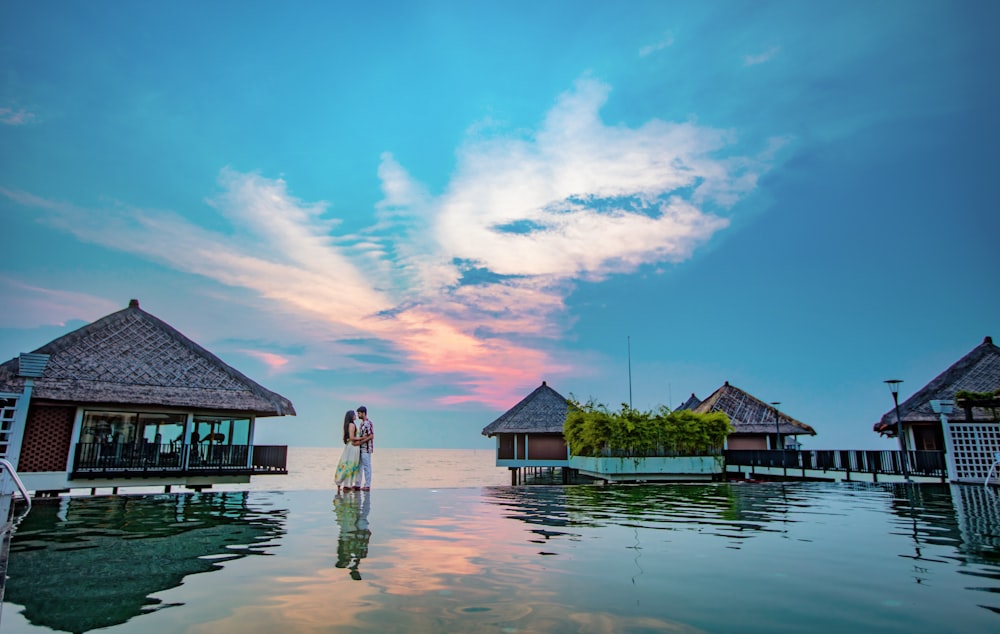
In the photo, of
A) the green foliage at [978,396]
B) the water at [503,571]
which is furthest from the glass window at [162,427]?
the green foliage at [978,396]

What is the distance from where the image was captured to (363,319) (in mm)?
28297

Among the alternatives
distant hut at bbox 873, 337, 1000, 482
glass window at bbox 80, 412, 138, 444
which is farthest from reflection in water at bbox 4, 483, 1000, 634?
distant hut at bbox 873, 337, 1000, 482

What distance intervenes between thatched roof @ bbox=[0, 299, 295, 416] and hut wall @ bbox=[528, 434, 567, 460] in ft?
Answer: 52.2

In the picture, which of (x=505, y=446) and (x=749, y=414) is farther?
(x=749, y=414)

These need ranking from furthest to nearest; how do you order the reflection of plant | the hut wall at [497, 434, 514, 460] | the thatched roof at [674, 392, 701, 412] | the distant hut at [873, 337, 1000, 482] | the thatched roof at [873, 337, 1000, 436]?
the thatched roof at [674, 392, 701, 412]
the hut wall at [497, 434, 514, 460]
the thatched roof at [873, 337, 1000, 436]
the distant hut at [873, 337, 1000, 482]
the reflection of plant

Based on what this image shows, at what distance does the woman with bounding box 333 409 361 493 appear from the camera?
1322cm

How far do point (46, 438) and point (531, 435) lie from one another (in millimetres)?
23165

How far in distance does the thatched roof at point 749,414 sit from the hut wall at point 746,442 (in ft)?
4.28

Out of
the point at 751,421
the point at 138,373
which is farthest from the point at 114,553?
the point at 751,421

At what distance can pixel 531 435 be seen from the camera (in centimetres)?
3403

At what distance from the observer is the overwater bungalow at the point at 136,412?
18.0 metres

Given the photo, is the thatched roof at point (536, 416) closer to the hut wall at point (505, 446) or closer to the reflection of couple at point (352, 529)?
the hut wall at point (505, 446)

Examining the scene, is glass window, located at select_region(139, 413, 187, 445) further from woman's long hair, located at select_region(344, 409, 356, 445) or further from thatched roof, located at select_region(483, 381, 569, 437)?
thatched roof, located at select_region(483, 381, 569, 437)

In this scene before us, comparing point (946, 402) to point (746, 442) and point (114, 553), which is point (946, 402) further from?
point (114, 553)
